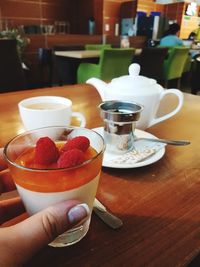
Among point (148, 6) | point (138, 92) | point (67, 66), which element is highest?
point (148, 6)

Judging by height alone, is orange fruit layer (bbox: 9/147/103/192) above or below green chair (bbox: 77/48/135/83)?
above

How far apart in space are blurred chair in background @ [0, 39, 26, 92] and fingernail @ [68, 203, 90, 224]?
4.39 ft

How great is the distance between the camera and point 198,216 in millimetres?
365

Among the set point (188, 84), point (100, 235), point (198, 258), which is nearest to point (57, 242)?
point (100, 235)

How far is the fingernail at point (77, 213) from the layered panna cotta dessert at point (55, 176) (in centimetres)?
2

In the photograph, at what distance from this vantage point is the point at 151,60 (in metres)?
2.84

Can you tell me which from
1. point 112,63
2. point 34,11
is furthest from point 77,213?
point 34,11

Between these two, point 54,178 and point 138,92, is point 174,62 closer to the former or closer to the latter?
point 138,92

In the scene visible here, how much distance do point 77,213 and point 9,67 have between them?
1.36 meters

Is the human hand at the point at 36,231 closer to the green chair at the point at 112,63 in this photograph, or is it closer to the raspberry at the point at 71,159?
the raspberry at the point at 71,159

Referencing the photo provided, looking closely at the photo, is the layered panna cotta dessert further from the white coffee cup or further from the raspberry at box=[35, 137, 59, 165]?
the white coffee cup

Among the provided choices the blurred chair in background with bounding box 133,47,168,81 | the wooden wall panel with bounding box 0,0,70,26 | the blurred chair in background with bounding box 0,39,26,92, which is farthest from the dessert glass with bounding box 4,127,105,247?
the wooden wall panel with bounding box 0,0,70,26

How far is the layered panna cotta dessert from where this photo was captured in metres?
0.27

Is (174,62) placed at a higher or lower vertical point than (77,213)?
lower
